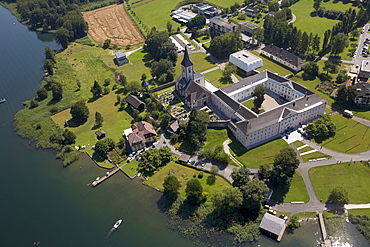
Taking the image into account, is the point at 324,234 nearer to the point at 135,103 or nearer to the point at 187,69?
the point at 187,69

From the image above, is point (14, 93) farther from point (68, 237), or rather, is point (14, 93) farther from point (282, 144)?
point (282, 144)

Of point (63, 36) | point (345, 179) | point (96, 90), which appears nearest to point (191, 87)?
point (96, 90)

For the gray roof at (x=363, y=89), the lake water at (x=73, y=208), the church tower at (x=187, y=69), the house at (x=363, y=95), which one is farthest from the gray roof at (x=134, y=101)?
the gray roof at (x=363, y=89)

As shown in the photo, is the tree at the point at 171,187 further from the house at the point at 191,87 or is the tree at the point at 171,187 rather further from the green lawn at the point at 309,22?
the green lawn at the point at 309,22

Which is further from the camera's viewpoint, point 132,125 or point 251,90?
point 251,90

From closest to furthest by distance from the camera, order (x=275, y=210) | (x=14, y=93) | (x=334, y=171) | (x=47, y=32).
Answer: (x=275, y=210) < (x=334, y=171) < (x=14, y=93) < (x=47, y=32)

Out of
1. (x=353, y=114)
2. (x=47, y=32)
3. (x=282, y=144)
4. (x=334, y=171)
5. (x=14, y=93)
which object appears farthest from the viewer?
(x=47, y=32)

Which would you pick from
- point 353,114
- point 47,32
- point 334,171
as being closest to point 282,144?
point 334,171
